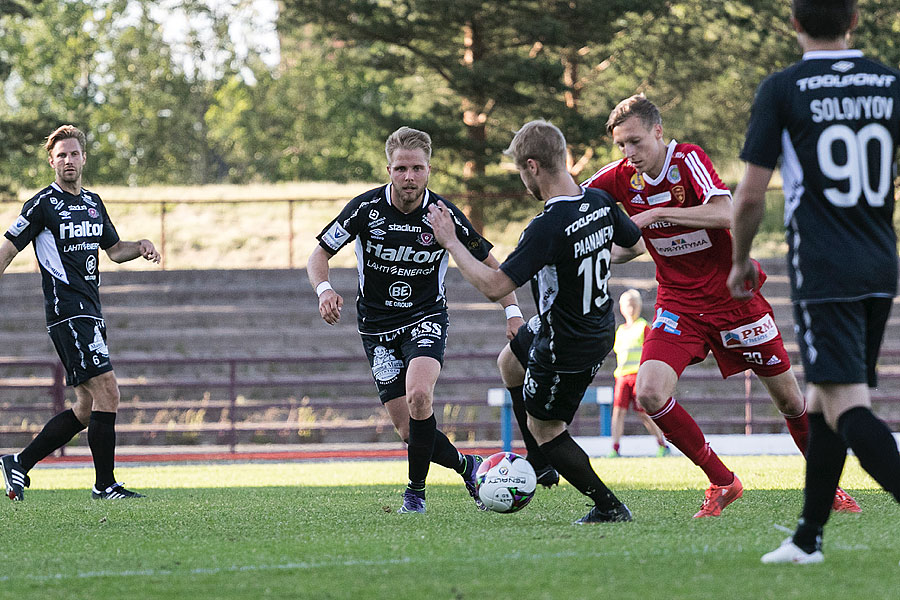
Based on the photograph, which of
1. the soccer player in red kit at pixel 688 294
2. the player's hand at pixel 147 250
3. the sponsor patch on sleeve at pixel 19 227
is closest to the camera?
the soccer player in red kit at pixel 688 294

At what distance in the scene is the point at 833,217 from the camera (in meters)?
4.19

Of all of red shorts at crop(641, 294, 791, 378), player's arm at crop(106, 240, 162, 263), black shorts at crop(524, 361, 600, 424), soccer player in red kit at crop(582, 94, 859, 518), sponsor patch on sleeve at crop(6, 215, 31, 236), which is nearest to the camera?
black shorts at crop(524, 361, 600, 424)

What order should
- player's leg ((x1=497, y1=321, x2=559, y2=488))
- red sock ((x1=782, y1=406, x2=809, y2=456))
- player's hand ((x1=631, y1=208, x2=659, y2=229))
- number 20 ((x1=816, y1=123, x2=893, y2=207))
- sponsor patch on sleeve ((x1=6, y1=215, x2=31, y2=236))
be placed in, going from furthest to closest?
sponsor patch on sleeve ((x1=6, y1=215, x2=31, y2=236)) < player's leg ((x1=497, y1=321, x2=559, y2=488)) < red sock ((x1=782, y1=406, x2=809, y2=456)) < player's hand ((x1=631, y1=208, x2=659, y2=229)) < number 20 ((x1=816, y1=123, x2=893, y2=207))

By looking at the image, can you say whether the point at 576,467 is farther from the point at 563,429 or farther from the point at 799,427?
the point at 799,427

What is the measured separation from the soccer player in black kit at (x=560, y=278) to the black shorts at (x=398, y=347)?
1426mm

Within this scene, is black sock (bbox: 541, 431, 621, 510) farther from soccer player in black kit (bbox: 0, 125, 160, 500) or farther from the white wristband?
soccer player in black kit (bbox: 0, 125, 160, 500)

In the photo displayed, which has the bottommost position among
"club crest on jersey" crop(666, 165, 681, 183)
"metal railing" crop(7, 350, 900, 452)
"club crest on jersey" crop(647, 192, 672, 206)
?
"metal railing" crop(7, 350, 900, 452)

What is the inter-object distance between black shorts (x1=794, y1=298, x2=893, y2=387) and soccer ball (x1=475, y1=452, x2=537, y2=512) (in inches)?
86.8

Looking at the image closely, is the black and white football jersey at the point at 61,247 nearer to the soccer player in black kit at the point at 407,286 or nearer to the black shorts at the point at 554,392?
the soccer player in black kit at the point at 407,286

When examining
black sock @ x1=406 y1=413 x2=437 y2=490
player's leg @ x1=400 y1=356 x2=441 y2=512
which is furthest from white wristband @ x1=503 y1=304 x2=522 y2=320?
black sock @ x1=406 y1=413 x2=437 y2=490

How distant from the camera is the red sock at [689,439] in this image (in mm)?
6301

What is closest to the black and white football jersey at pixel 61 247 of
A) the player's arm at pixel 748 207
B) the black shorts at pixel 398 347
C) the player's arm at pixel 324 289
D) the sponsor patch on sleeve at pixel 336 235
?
the player's arm at pixel 324 289

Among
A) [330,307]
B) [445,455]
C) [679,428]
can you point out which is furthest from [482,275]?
[445,455]

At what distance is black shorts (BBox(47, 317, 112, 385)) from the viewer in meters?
8.47
